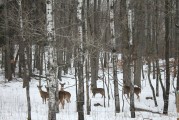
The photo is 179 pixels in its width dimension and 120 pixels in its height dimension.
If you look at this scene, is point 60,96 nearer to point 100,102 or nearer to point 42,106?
point 42,106

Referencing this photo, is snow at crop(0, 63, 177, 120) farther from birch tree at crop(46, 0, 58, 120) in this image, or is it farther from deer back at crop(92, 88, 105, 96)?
birch tree at crop(46, 0, 58, 120)

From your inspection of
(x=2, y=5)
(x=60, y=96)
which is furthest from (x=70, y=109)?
(x=2, y=5)

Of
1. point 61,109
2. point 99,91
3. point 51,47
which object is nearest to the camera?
point 51,47

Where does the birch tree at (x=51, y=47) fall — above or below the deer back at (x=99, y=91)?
above

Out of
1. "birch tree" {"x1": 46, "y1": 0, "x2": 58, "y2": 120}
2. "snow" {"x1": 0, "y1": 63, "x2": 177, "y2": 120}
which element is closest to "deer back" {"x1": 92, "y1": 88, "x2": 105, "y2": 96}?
"snow" {"x1": 0, "y1": 63, "x2": 177, "y2": 120}

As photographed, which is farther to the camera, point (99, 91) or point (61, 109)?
point (99, 91)

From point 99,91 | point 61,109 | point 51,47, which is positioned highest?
point 51,47

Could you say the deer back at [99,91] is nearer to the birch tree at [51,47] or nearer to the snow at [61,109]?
the snow at [61,109]

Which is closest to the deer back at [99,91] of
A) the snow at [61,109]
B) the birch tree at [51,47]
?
the snow at [61,109]

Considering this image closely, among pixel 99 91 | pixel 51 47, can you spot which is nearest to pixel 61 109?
pixel 99 91

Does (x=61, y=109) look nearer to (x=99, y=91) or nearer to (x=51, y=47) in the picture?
(x=99, y=91)

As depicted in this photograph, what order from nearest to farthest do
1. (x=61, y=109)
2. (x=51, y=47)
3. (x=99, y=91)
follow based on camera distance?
1. (x=51, y=47)
2. (x=61, y=109)
3. (x=99, y=91)

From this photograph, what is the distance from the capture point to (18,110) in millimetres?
16344

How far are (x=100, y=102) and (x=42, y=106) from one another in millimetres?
3788
